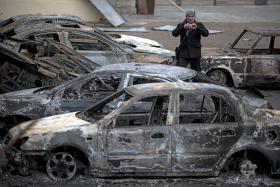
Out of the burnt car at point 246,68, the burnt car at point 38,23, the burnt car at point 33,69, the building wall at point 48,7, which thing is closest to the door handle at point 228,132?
the burnt car at point 33,69

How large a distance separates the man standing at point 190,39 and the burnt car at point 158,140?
437 cm

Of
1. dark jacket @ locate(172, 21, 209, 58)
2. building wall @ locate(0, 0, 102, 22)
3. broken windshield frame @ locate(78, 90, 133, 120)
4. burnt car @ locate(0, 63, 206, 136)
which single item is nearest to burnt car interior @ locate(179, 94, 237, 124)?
broken windshield frame @ locate(78, 90, 133, 120)

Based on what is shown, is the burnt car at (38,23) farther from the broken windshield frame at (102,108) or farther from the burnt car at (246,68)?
the broken windshield frame at (102,108)

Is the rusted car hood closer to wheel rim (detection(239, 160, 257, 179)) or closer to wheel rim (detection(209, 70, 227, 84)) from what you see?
wheel rim (detection(239, 160, 257, 179))

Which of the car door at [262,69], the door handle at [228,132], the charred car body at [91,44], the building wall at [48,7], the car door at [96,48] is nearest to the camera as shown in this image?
the door handle at [228,132]

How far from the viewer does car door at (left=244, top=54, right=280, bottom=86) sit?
1400 cm

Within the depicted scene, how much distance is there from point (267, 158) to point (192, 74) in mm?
2067

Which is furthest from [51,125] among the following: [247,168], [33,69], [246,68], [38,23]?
[246,68]

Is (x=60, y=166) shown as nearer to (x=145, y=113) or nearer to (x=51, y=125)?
(x=51, y=125)

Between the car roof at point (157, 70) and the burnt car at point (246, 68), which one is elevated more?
the car roof at point (157, 70)

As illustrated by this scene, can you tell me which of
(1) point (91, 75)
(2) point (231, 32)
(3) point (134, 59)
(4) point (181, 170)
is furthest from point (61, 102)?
(2) point (231, 32)

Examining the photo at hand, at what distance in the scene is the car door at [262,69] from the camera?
14000 millimetres

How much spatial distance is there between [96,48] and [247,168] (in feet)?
20.1

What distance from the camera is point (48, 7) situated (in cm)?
2322
